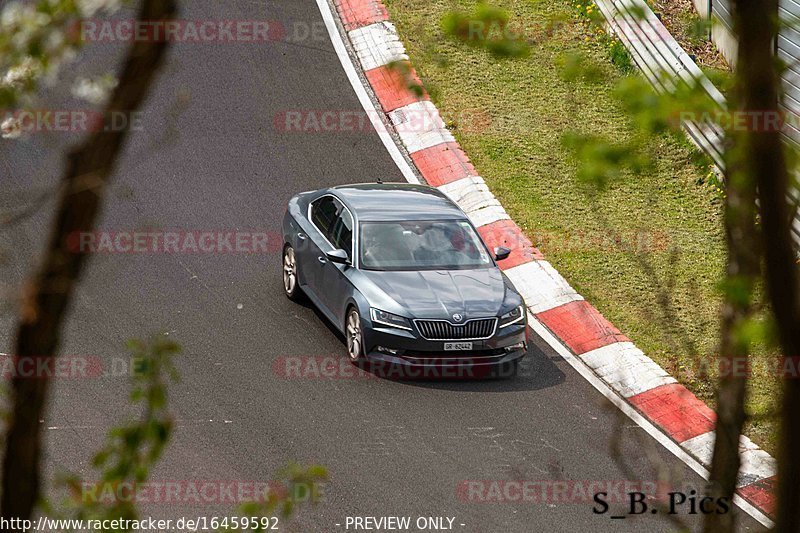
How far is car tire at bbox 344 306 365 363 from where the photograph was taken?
38.9ft

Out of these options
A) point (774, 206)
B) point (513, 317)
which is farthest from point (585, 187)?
point (774, 206)

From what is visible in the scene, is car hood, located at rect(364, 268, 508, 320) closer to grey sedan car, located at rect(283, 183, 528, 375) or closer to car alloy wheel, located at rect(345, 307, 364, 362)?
grey sedan car, located at rect(283, 183, 528, 375)

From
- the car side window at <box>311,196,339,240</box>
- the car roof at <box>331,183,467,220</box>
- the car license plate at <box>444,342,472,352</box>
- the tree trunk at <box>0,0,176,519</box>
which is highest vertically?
the tree trunk at <box>0,0,176,519</box>

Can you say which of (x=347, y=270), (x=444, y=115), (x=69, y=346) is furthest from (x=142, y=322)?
(x=444, y=115)

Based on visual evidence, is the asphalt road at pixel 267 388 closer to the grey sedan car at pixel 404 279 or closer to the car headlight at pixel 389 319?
the grey sedan car at pixel 404 279

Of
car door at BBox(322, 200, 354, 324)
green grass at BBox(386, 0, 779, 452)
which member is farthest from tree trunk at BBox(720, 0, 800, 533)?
car door at BBox(322, 200, 354, 324)

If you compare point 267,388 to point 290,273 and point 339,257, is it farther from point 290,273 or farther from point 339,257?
point 290,273

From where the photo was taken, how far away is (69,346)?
465 inches

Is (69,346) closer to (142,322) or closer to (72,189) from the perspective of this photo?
(142,322)

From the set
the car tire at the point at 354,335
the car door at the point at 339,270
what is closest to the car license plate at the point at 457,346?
the car tire at the point at 354,335

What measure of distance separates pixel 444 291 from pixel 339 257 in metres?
1.15

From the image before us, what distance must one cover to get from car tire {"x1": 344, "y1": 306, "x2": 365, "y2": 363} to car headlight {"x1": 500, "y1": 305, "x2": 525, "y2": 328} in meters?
1.41

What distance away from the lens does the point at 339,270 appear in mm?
12344

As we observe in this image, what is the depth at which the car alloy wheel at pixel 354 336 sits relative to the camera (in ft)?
38.9
